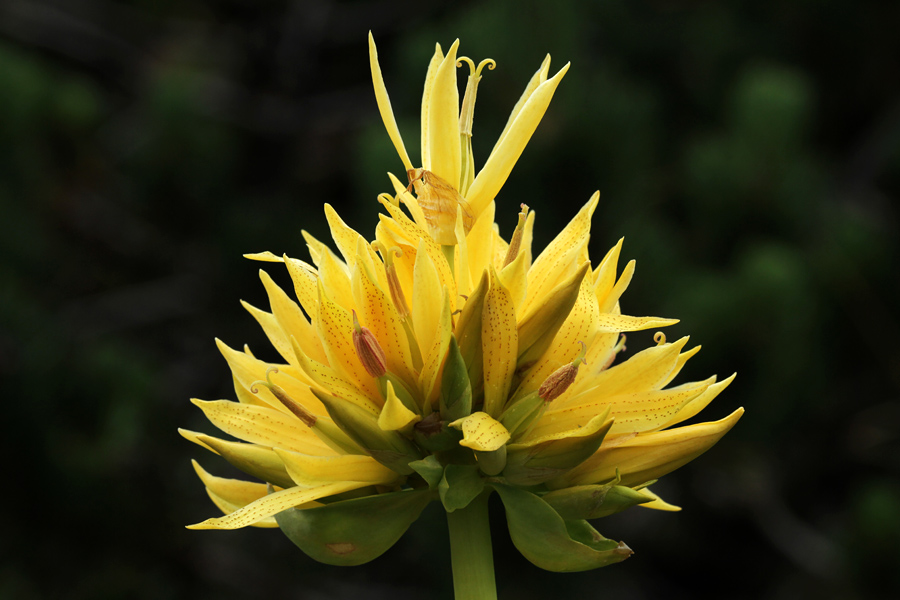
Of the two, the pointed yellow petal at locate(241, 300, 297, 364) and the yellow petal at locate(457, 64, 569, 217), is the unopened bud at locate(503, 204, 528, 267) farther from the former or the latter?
the pointed yellow petal at locate(241, 300, 297, 364)

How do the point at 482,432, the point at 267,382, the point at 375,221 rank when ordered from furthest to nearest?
the point at 375,221 → the point at 267,382 → the point at 482,432

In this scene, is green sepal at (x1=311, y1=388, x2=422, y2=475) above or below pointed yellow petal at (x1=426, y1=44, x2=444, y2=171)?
below

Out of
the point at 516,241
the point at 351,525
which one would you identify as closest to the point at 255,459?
the point at 351,525

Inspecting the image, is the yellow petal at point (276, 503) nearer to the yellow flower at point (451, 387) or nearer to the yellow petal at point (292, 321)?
the yellow flower at point (451, 387)

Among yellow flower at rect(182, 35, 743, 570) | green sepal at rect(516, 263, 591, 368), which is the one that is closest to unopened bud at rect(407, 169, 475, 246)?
yellow flower at rect(182, 35, 743, 570)

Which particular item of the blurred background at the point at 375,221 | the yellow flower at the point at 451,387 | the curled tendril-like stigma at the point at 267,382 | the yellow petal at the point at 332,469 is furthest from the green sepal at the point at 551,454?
the blurred background at the point at 375,221

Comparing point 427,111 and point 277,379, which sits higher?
point 427,111

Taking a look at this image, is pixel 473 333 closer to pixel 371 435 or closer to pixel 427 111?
pixel 371 435
